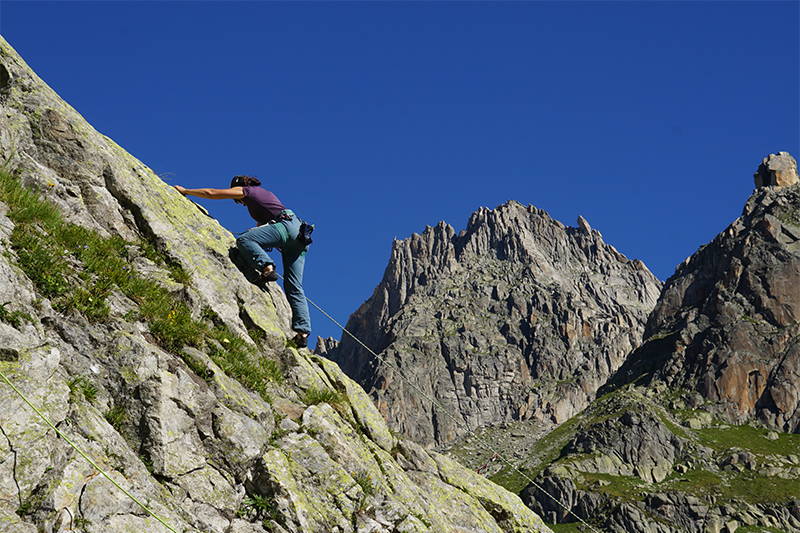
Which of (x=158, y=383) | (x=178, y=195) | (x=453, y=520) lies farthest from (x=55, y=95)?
(x=453, y=520)

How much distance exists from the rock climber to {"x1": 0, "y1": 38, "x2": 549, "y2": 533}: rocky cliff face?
1.47 feet

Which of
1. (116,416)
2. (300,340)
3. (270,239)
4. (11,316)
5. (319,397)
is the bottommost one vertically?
(116,416)

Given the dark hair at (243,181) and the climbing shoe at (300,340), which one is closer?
the climbing shoe at (300,340)

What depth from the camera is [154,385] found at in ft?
36.0

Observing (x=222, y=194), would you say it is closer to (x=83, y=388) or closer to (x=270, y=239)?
(x=270, y=239)

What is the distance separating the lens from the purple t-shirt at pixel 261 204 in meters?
17.3

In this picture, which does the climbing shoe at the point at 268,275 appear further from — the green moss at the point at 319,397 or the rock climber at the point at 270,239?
the green moss at the point at 319,397

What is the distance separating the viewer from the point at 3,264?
1071cm

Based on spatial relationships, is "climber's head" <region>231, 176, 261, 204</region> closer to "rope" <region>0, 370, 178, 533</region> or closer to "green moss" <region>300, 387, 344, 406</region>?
"green moss" <region>300, 387, 344, 406</region>

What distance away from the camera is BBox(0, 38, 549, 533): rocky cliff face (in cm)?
927

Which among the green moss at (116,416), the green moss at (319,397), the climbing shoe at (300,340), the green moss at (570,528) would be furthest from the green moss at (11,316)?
the green moss at (570,528)

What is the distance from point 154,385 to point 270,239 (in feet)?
21.7

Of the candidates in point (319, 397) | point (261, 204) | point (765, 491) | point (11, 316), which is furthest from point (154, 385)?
point (765, 491)

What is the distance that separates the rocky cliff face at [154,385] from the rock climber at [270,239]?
449mm
